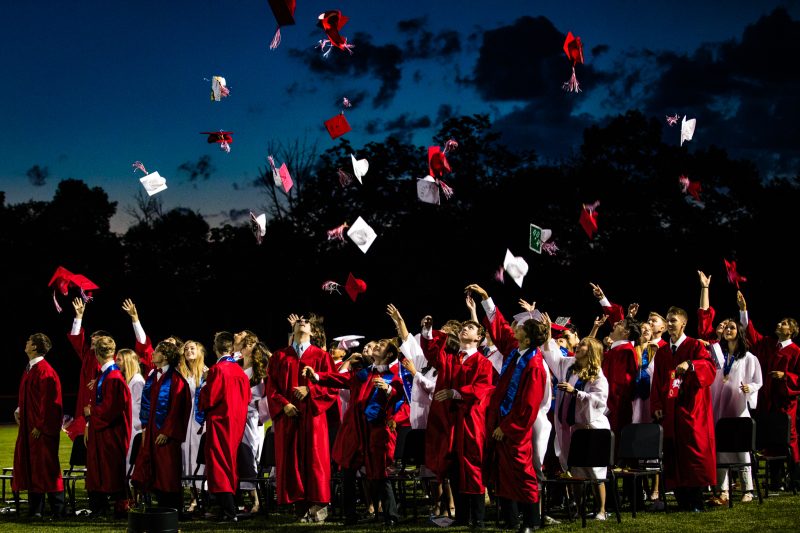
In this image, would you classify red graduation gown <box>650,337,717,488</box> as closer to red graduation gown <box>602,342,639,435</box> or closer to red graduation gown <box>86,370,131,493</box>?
red graduation gown <box>602,342,639,435</box>

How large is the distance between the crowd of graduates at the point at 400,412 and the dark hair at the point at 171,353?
13mm

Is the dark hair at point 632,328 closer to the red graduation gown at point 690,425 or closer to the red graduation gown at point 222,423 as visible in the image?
the red graduation gown at point 690,425

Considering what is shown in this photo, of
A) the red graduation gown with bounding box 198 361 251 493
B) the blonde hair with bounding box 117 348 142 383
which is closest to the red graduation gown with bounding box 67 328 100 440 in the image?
the blonde hair with bounding box 117 348 142 383

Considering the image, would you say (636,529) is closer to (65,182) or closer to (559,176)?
(559,176)

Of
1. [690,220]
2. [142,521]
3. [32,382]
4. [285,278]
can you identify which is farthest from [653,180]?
[142,521]

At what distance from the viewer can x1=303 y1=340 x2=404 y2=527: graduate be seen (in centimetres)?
1009

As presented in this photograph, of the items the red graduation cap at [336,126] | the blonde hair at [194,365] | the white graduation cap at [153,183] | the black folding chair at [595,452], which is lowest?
the black folding chair at [595,452]

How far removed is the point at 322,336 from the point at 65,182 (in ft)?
109

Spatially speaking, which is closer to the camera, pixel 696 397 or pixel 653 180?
pixel 696 397

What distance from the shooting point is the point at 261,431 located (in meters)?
12.7

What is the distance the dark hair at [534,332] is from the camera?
9.19 metres

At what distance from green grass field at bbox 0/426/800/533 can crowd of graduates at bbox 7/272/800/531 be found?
0.27m

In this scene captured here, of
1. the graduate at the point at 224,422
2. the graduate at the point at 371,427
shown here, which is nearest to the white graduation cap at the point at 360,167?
the graduate at the point at 224,422

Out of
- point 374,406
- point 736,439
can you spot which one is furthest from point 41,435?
point 736,439
